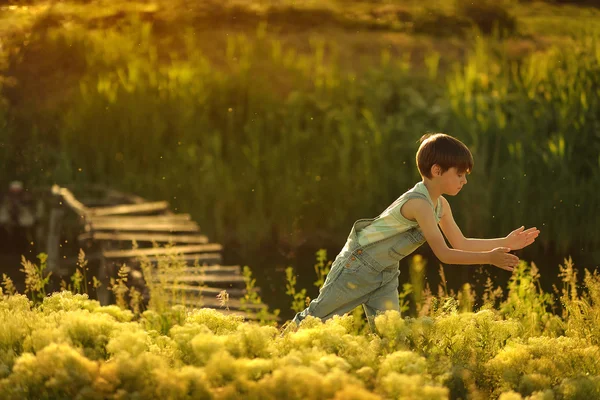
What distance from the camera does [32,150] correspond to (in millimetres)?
8680

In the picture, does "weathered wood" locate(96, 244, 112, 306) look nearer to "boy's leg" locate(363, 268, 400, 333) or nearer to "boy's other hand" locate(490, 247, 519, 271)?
"boy's leg" locate(363, 268, 400, 333)

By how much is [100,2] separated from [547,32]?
24.4 feet

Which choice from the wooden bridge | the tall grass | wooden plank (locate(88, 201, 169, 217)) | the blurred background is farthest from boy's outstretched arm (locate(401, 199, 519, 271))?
wooden plank (locate(88, 201, 169, 217))

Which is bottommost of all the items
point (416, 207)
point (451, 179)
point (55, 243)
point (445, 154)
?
point (55, 243)

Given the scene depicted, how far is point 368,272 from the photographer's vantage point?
4453mm

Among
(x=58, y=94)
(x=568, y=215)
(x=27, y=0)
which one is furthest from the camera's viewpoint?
(x=27, y=0)

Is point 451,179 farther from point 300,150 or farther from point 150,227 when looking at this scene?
point 300,150

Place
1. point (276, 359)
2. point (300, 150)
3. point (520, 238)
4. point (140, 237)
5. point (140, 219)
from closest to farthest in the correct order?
point (276, 359) < point (520, 238) < point (140, 237) < point (140, 219) < point (300, 150)

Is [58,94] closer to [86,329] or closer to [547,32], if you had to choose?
[86,329]

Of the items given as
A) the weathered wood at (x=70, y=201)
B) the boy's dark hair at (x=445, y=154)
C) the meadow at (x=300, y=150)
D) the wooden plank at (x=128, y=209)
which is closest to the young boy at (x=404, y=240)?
the boy's dark hair at (x=445, y=154)

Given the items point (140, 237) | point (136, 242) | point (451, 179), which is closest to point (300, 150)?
point (140, 237)

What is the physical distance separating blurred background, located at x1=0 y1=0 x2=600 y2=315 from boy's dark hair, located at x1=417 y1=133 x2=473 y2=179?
254 cm

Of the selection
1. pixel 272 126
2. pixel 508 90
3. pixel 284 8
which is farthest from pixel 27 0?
pixel 508 90

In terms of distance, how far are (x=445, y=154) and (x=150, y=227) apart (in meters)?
3.34
